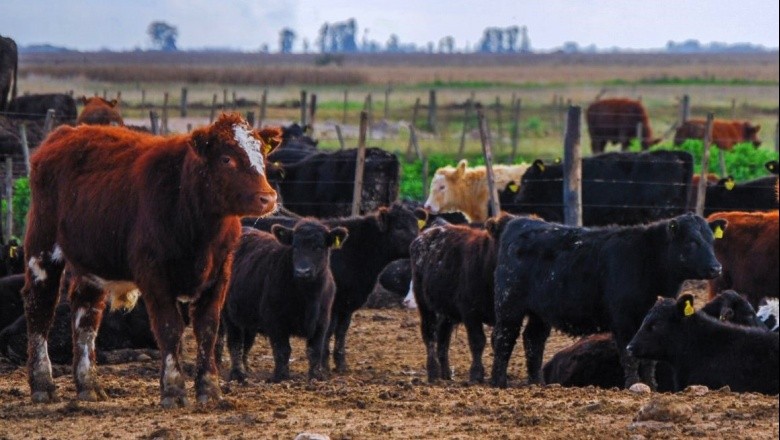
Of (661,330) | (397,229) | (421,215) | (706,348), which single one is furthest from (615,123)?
(661,330)

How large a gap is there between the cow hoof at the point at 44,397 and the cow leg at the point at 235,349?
273 centimetres

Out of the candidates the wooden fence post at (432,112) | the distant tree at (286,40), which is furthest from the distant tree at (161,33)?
the wooden fence post at (432,112)

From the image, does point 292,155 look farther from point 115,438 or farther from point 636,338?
point 115,438

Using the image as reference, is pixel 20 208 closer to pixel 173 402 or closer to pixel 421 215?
pixel 421 215

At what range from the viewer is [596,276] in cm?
1138

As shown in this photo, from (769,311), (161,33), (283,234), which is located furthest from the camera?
(161,33)

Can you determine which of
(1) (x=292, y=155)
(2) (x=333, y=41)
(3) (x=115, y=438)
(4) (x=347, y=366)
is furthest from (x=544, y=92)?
(2) (x=333, y=41)

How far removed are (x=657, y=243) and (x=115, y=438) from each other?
5.19m

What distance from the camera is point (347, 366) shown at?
13.0 meters

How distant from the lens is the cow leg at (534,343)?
11883 millimetres

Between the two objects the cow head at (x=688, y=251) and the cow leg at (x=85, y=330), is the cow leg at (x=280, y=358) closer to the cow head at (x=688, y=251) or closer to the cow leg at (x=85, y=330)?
the cow leg at (x=85, y=330)

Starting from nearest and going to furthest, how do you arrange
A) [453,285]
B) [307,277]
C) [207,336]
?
[207,336] → [307,277] → [453,285]

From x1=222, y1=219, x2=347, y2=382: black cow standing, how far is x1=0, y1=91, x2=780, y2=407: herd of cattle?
0.02 meters

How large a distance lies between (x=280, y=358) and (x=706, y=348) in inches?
137
